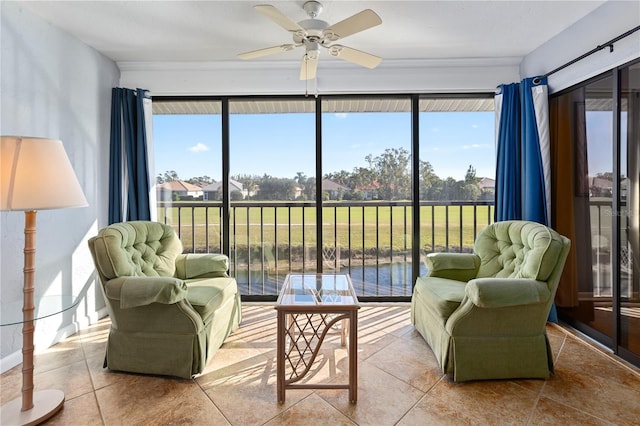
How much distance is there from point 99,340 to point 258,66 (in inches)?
112

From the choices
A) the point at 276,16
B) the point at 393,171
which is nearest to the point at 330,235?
the point at 393,171

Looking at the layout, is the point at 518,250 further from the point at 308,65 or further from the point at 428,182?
the point at 308,65

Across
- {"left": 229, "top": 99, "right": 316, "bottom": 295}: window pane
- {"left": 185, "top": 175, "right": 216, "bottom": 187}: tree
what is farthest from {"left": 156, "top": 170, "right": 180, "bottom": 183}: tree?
{"left": 229, "top": 99, "right": 316, "bottom": 295}: window pane

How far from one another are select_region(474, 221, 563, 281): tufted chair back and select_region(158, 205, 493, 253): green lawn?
0.92 m

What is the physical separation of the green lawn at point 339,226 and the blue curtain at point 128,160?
33 centimetres

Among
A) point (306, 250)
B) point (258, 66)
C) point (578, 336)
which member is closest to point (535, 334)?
point (578, 336)

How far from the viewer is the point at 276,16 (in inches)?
74.8

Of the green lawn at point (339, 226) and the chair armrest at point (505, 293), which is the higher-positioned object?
the green lawn at point (339, 226)

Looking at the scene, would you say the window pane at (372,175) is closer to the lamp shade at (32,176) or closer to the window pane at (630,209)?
the window pane at (630,209)

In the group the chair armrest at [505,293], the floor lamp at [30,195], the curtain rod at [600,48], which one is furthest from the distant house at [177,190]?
the curtain rod at [600,48]

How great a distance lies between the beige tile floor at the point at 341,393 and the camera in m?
1.69

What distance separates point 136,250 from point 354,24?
215 centimetres

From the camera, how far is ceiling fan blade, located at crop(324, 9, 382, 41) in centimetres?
186

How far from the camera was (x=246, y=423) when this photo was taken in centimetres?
164
